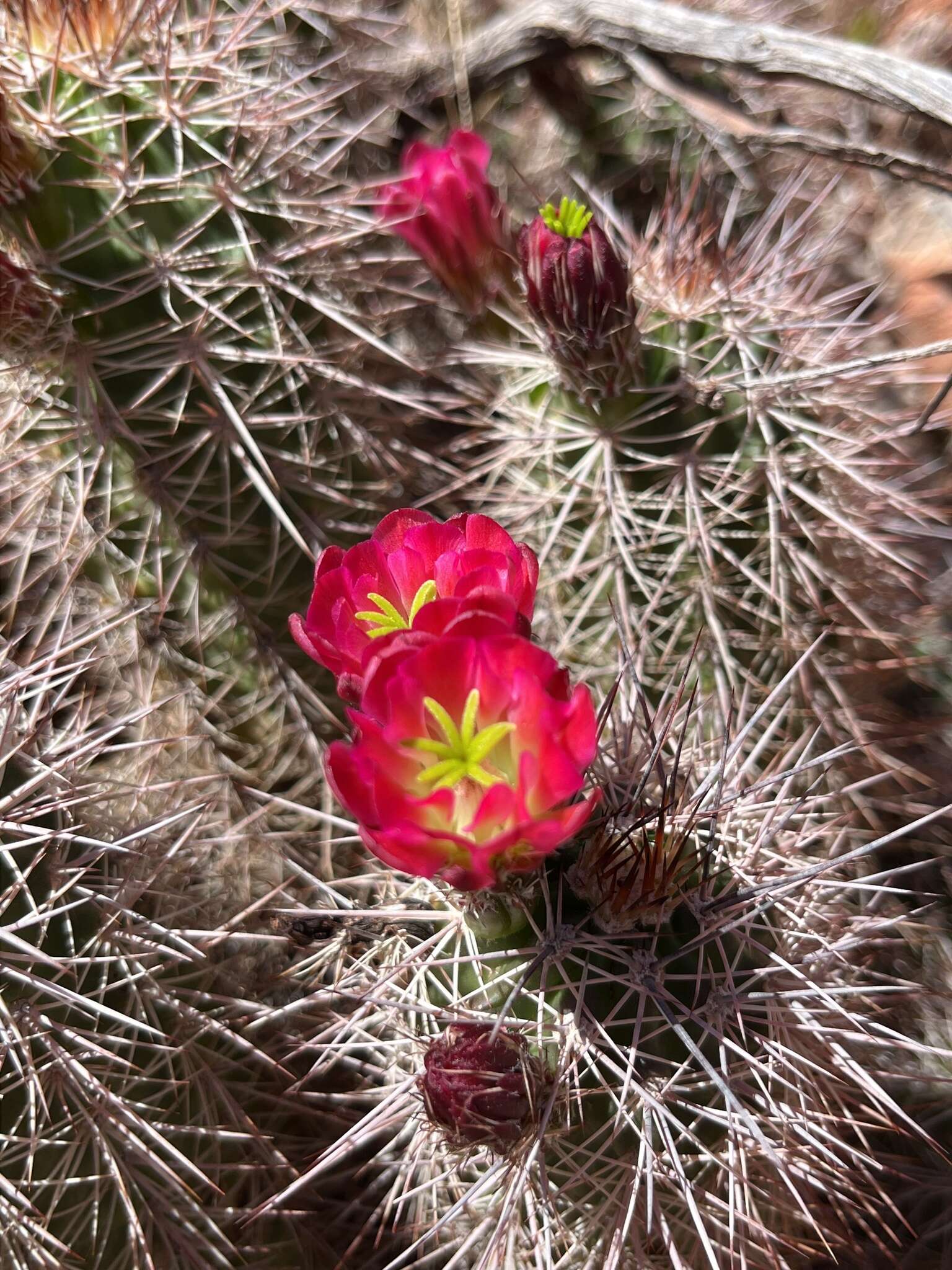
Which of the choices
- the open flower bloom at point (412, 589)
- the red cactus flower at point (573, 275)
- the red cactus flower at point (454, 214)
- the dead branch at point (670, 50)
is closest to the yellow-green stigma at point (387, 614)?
the open flower bloom at point (412, 589)

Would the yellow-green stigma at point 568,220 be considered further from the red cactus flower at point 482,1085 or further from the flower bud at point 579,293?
the red cactus flower at point 482,1085

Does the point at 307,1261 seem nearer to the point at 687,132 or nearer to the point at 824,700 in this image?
the point at 824,700

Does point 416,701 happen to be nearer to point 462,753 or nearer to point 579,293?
point 462,753

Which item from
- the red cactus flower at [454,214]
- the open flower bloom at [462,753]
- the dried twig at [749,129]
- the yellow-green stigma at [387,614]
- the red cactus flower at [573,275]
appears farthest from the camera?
the dried twig at [749,129]

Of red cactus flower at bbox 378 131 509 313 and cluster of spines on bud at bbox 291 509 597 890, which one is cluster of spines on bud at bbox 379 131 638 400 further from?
cluster of spines on bud at bbox 291 509 597 890

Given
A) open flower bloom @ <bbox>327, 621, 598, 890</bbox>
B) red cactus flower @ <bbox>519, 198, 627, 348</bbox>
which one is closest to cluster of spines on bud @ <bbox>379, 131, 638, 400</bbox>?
red cactus flower @ <bbox>519, 198, 627, 348</bbox>

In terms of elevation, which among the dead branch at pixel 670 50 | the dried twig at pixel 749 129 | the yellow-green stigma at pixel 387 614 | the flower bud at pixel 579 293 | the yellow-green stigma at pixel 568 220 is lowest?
the yellow-green stigma at pixel 387 614
